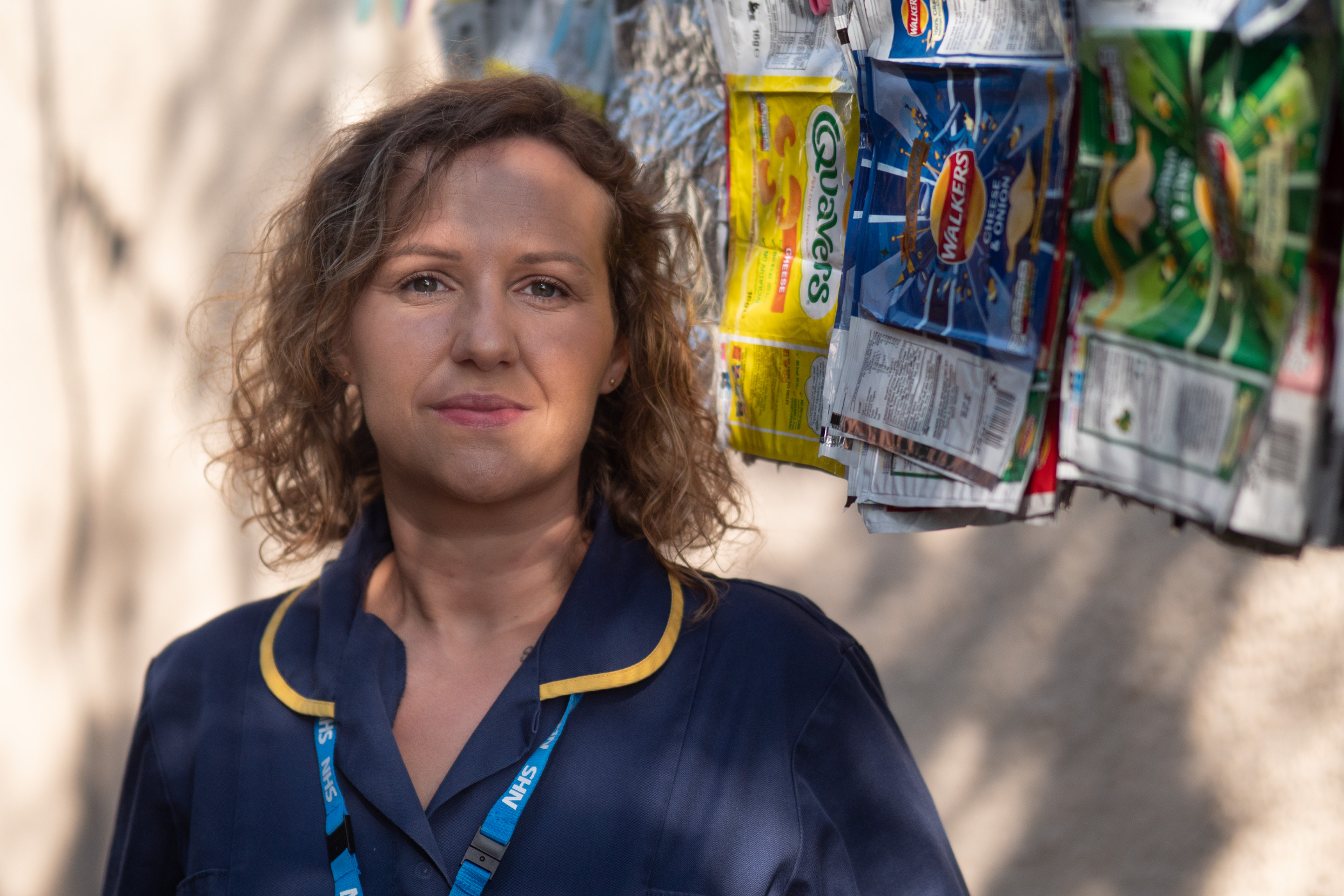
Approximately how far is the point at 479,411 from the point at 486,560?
9.7 inches

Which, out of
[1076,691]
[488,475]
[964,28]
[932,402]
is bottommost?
[1076,691]

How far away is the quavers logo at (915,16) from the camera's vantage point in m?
1.02

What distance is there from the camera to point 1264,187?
689 millimetres

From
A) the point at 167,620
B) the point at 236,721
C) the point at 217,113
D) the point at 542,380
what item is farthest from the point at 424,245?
the point at 167,620

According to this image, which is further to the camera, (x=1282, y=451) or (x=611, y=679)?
(x=611, y=679)

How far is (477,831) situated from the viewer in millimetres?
1239

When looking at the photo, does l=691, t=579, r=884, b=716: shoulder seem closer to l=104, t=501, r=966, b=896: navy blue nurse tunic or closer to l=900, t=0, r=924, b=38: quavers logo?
l=104, t=501, r=966, b=896: navy blue nurse tunic

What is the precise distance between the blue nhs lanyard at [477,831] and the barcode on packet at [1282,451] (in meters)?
0.83

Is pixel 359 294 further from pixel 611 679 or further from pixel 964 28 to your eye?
pixel 964 28

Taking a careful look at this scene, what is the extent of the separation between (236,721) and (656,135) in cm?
104

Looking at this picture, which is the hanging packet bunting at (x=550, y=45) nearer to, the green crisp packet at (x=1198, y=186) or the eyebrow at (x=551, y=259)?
the eyebrow at (x=551, y=259)

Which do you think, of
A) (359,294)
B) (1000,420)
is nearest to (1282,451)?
(1000,420)

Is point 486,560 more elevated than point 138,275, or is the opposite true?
point 138,275

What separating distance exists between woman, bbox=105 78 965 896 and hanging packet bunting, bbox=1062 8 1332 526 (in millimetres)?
594
